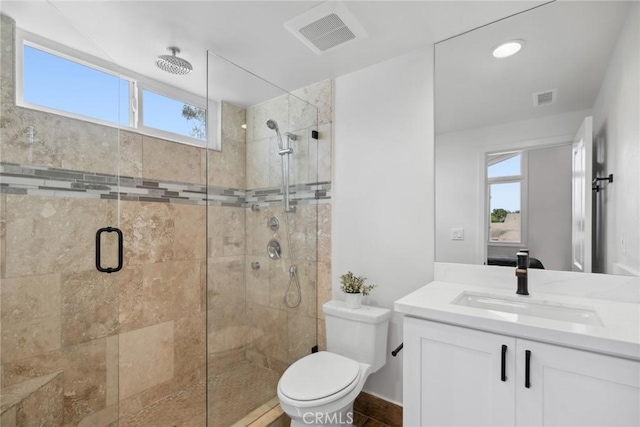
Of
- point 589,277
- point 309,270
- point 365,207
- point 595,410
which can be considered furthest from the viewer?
point 309,270

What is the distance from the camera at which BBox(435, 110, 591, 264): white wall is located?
1773 mm

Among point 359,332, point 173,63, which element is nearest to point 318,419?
point 359,332

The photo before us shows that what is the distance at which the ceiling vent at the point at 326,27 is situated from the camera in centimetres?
157

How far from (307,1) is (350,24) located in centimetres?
28

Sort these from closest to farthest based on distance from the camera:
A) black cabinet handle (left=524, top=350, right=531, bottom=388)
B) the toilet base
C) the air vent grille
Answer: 1. black cabinet handle (left=524, top=350, right=531, bottom=388)
2. the toilet base
3. the air vent grille

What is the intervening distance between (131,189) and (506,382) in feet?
7.74

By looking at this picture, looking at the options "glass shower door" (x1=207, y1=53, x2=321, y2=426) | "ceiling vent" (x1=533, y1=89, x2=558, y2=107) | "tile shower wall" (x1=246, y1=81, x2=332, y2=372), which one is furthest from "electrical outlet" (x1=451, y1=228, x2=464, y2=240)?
"glass shower door" (x1=207, y1=53, x2=321, y2=426)

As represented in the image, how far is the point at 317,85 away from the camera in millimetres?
2418

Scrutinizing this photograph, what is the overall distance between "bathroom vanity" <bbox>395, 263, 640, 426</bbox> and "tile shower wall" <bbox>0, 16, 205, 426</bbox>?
138cm

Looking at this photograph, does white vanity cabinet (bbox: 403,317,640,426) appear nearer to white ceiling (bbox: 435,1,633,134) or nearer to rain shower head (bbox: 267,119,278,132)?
white ceiling (bbox: 435,1,633,134)

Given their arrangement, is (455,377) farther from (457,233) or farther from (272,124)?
(272,124)

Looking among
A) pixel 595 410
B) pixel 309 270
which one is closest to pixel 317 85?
pixel 309 270

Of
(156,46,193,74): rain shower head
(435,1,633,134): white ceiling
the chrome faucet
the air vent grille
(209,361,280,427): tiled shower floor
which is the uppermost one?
the air vent grille

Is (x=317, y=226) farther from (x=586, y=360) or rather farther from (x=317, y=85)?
(x=586, y=360)
